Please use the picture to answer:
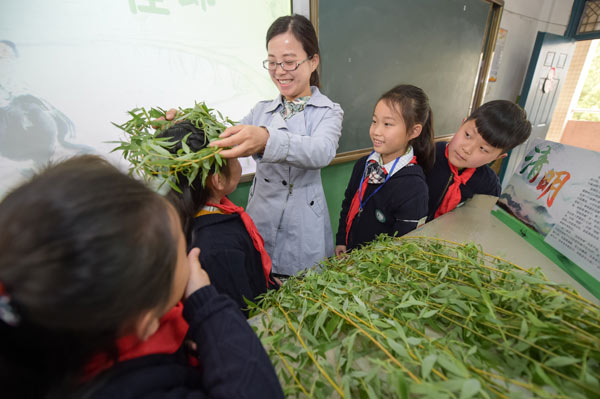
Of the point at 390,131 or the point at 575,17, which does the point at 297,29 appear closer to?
the point at 390,131

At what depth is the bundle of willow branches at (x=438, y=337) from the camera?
18.3 inches

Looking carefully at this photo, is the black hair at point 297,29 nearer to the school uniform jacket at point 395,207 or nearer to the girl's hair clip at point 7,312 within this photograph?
→ the school uniform jacket at point 395,207

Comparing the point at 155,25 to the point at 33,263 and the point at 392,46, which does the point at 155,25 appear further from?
the point at 392,46

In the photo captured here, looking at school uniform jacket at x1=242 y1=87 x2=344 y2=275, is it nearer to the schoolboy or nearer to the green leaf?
the schoolboy

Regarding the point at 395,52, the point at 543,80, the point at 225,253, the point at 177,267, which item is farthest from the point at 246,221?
the point at 543,80

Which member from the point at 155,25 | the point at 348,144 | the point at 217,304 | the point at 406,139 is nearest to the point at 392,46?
the point at 348,144

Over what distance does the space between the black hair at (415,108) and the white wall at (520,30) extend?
3187 millimetres

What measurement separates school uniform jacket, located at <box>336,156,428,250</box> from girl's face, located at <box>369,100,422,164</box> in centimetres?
Answer: 15

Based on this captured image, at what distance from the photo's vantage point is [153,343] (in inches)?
20.1

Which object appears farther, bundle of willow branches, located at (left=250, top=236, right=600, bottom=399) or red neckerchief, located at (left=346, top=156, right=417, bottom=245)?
red neckerchief, located at (left=346, top=156, right=417, bottom=245)

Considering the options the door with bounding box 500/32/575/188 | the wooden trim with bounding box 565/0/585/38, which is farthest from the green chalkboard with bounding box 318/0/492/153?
the wooden trim with bounding box 565/0/585/38

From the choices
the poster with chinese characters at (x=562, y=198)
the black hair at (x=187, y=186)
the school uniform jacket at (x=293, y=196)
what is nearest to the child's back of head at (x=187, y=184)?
the black hair at (x=187, y=186)

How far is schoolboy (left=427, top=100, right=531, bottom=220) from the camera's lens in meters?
1.47

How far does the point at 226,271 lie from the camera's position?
3.11 feet
